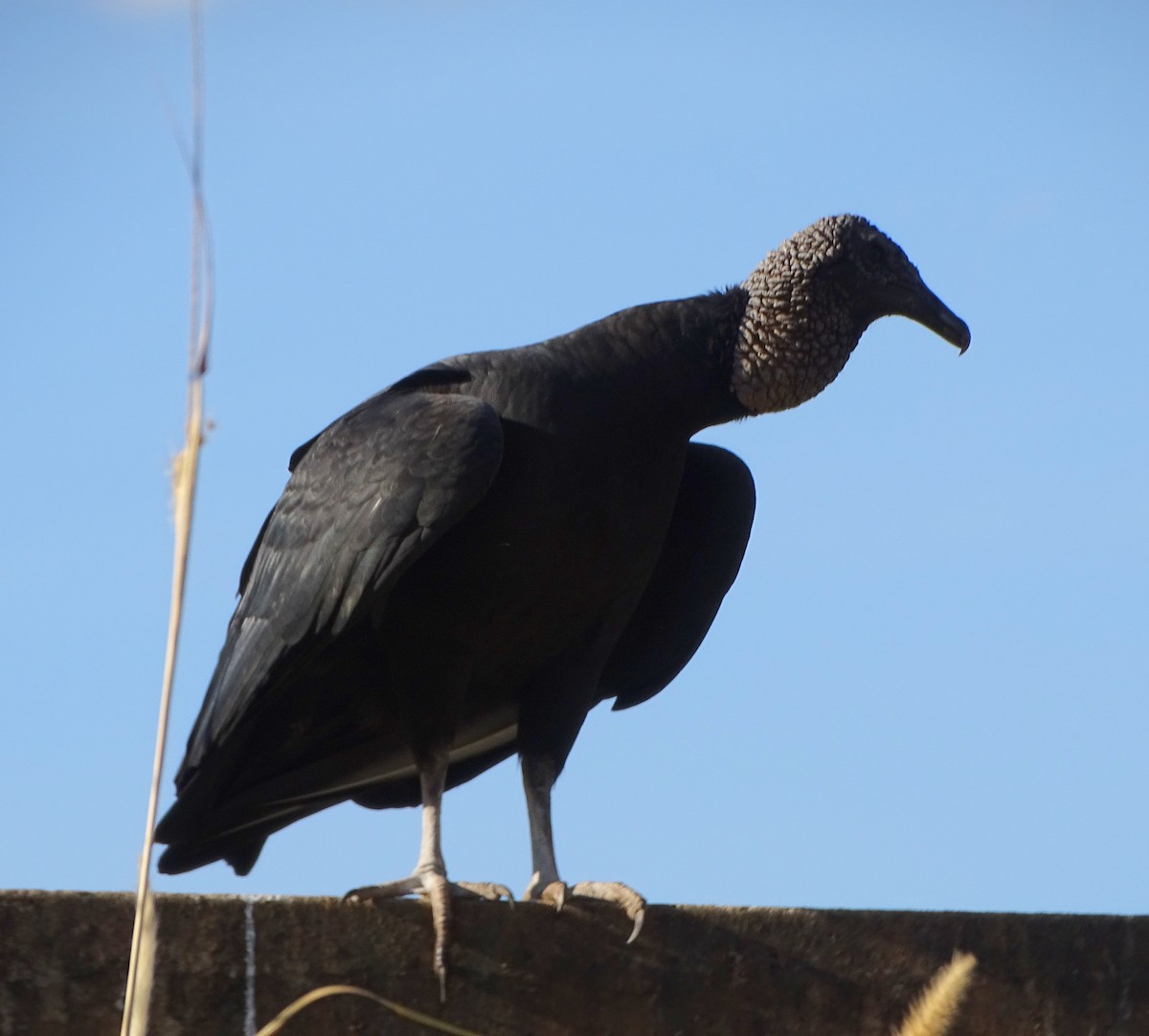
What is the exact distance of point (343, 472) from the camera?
4.03 meters

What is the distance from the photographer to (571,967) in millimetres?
3141

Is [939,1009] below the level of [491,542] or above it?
below

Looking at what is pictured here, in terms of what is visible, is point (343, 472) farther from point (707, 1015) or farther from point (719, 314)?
point (707, 1015)

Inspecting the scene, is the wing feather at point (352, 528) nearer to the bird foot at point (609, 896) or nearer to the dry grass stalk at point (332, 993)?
the bird foot at point (609, 896)

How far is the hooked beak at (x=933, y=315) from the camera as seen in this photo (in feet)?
14.7

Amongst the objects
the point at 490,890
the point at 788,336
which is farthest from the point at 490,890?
the point at 788,336

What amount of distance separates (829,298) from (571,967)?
207cm

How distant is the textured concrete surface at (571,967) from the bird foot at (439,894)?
0.8 inches

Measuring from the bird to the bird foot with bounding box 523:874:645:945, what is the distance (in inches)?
0.6

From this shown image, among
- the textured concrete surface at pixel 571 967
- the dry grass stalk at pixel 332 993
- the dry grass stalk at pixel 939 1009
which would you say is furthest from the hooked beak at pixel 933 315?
the dry grass stalk at pixel 939 1009

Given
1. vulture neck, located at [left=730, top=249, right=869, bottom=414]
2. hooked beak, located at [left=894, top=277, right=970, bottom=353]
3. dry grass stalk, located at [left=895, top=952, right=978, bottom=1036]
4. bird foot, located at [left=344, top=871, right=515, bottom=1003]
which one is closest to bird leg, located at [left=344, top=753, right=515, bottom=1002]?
bird foot, located at [left=344, top=871, right=515, bottom=1003]

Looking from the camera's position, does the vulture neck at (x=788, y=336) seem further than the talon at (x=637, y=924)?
Yes

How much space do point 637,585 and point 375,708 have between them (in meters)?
0.73

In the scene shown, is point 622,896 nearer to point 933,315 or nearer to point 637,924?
point 637,924
